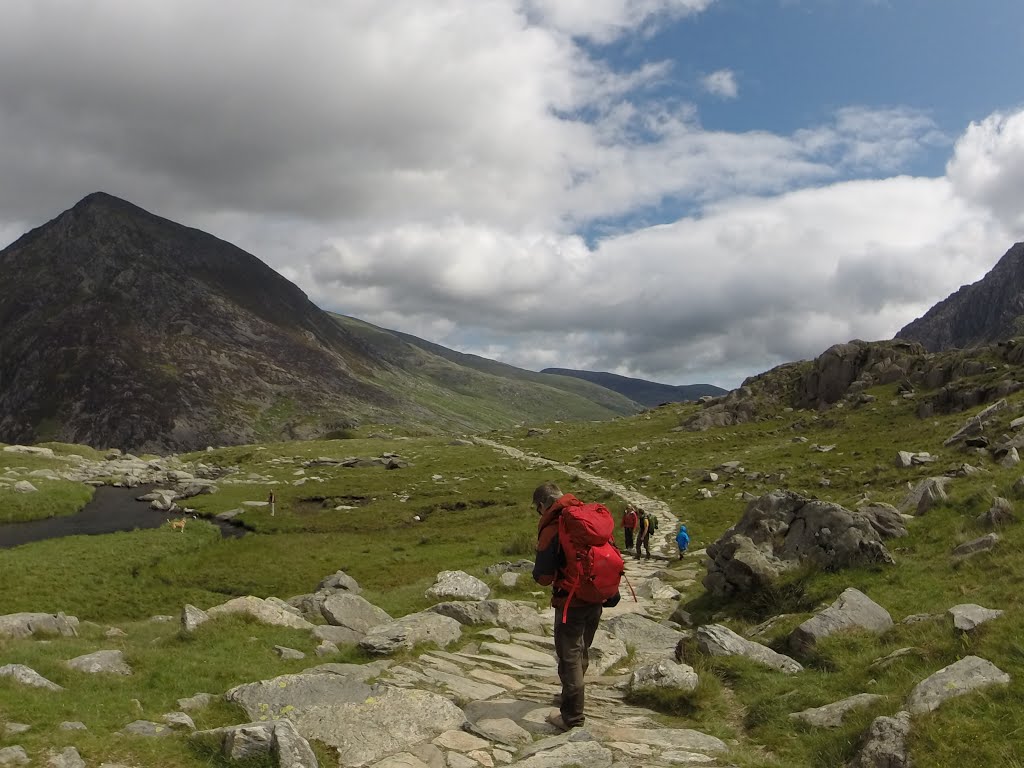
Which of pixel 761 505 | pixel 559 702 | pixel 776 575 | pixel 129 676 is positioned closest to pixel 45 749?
pixel 129 676

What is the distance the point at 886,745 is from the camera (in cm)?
817

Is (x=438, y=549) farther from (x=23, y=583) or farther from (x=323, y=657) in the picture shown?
(x=323, y=657)

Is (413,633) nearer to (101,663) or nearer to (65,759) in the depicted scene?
(101,663)

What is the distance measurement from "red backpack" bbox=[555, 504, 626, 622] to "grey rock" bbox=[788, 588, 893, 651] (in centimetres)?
636

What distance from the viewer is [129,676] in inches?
491

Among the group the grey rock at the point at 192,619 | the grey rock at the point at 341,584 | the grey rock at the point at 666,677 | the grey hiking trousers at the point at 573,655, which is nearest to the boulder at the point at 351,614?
the grey rock at the point at 192,619

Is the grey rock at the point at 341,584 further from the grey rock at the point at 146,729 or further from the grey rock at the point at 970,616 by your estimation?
the grey rock at the point at 970,616

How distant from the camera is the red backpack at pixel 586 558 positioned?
10164 millimetres

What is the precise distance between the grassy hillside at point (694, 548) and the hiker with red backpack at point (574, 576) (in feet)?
7.85

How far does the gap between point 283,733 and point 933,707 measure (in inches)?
353

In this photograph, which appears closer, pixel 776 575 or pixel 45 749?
pixel 45 749

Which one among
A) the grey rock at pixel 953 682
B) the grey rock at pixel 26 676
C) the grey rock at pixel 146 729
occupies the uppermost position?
the grey rock at pixel 953 682

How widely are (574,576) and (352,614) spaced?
10.7 metres

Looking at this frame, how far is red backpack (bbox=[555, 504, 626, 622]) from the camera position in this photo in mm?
10164
